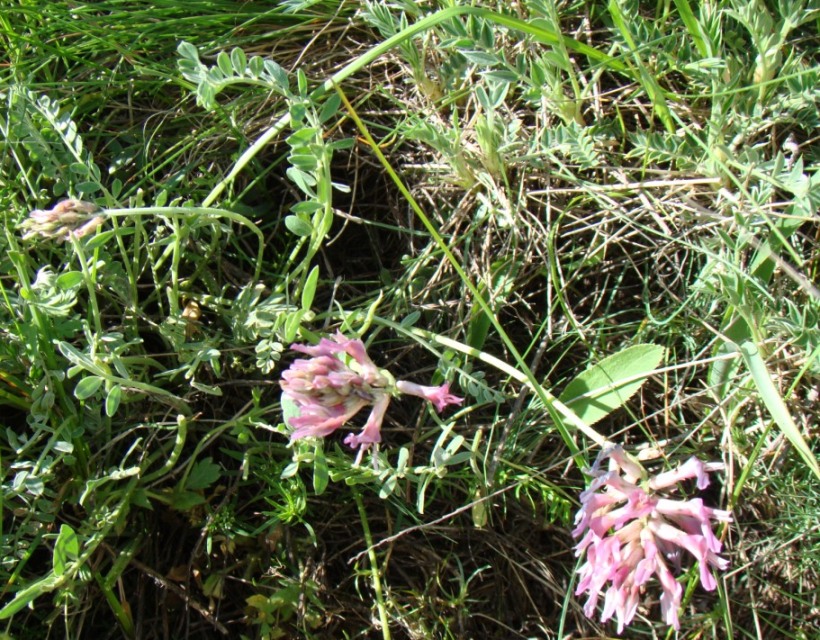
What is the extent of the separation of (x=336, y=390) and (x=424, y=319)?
585 mm

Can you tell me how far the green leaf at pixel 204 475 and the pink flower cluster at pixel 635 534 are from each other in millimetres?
835

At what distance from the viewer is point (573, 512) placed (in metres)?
1.99

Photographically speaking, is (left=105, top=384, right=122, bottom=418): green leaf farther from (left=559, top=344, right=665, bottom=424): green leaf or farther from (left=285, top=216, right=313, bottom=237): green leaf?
(left=559, top=344, right=665, bottom=424): green leaf

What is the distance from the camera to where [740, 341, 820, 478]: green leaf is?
1645 mm

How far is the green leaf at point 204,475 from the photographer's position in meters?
1.98

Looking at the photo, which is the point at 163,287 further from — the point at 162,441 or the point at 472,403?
the point at 472,403

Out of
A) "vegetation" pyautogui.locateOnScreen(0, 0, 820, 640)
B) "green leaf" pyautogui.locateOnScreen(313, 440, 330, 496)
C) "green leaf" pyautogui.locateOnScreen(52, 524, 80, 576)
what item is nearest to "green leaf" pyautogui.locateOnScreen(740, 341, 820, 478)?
"vegetation" pyautogui.locateOnScreen(0, 0, 820, 640)

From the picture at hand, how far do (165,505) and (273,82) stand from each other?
3.28 feet

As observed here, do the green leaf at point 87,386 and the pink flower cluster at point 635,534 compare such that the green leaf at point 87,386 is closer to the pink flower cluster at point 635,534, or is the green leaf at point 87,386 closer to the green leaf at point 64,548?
the green leaf at point 64,548

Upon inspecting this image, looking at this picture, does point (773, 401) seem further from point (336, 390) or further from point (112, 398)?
point (112, 398)

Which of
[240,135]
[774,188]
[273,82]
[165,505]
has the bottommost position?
[165,505]

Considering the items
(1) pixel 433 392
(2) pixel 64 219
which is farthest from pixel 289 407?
(2) pixel 64 219

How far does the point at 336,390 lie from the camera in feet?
5.16

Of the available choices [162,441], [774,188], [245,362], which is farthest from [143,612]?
[774,188]
